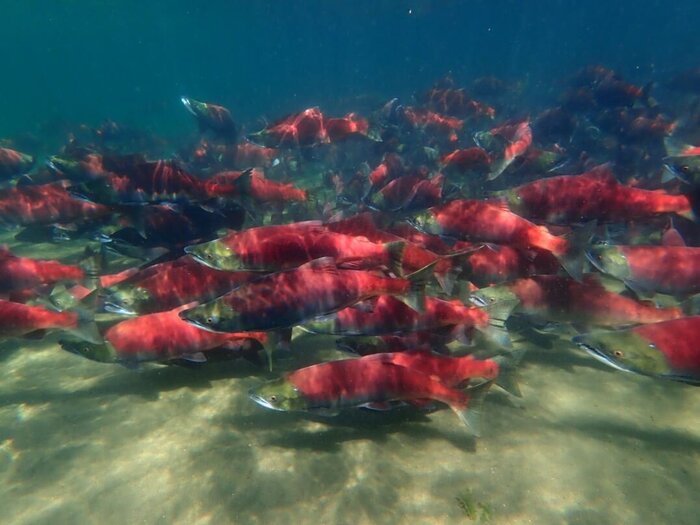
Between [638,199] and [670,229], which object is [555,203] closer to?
[638,199]

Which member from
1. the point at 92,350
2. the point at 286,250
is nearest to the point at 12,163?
the point at 92,350

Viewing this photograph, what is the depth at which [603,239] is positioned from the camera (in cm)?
642

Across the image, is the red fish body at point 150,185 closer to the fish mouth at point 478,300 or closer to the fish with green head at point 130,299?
the fish with green head at point 130,299

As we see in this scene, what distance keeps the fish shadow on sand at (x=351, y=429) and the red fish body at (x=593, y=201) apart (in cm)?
308

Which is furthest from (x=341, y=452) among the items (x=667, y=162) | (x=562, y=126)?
(x=562, y=126)

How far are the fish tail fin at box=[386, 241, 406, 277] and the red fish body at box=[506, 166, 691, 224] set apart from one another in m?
2.23

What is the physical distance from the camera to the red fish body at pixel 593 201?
17.8 ft

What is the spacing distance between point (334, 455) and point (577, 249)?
139 inches

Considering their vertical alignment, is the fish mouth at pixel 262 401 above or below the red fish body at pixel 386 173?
below

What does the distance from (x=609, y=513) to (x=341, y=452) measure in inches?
96.4

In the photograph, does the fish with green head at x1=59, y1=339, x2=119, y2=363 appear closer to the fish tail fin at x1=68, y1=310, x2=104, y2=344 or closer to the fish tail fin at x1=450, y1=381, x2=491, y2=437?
the fish tail fin at x1=68, y1=310, x2=104, y2=344

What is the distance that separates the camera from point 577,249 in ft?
15.6

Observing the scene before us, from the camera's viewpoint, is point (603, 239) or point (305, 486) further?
point (603, 239)

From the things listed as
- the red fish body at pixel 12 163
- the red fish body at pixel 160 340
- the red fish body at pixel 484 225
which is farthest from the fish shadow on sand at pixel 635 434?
the red fish body at pixel 12 163
